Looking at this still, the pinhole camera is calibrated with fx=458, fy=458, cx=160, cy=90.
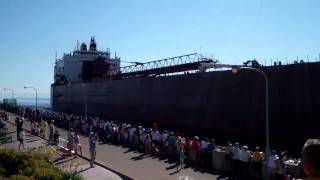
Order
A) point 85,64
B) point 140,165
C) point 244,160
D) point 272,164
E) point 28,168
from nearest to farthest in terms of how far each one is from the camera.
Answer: point 28,168 → point 272,164 → point 244,160 → point 140,165 → point 85,64

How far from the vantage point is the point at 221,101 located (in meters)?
25.1

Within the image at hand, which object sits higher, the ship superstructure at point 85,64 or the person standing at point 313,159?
the ship superstructure at point 85,64

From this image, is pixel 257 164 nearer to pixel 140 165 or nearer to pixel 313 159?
pixel 140 165

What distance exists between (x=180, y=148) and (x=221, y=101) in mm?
8918

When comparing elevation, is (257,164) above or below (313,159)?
below

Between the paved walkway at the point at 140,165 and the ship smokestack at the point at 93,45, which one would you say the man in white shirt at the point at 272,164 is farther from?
the ship smokestack at the point at 93,45

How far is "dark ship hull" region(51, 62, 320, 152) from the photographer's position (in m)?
18.9

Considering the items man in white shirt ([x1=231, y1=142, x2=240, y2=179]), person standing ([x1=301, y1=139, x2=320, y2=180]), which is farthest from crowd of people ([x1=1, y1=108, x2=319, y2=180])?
person standing ([x1=301, y1=139, x2=320, y2=180])

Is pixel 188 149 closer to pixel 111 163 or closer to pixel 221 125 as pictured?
pixel 111 163

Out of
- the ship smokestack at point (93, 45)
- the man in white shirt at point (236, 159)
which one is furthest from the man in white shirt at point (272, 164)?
the ship smokestack at point (93, 45)

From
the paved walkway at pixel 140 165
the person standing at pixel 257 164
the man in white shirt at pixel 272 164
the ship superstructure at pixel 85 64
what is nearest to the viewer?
the man in white shirt at pixel 272 164

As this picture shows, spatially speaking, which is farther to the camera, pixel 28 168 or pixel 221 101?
pixel 221 101

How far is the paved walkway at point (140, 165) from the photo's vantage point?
48.3ft

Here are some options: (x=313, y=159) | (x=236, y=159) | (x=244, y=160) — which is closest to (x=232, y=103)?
(x=236, y=159)
